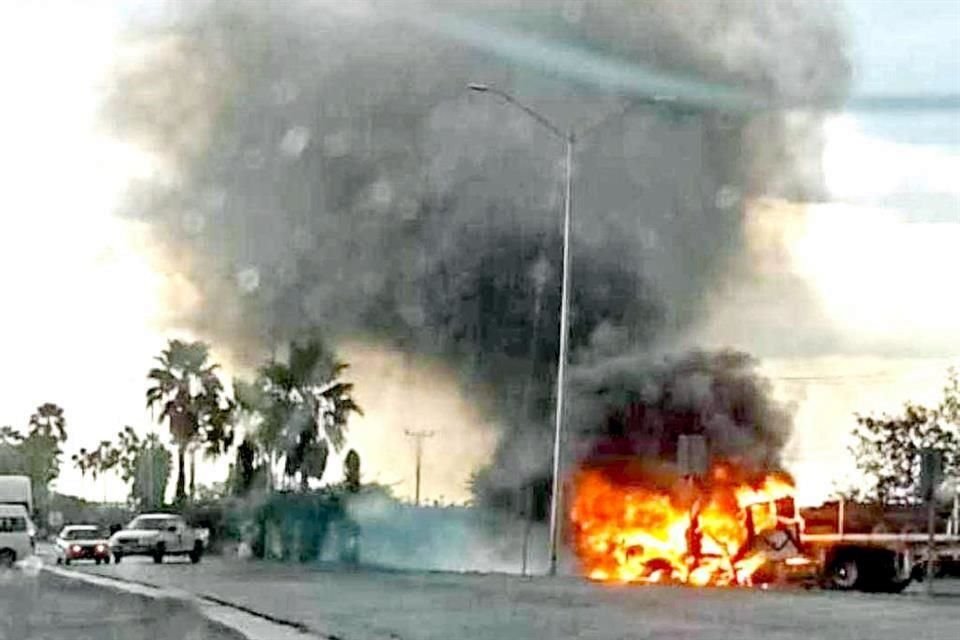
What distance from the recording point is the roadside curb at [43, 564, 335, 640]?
22.3 meters

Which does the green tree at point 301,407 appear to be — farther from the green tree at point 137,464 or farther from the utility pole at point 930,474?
the utility pole at point 930,474

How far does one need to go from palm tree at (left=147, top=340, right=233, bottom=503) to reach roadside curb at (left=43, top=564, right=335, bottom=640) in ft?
198

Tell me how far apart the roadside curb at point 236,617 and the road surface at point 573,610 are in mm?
238

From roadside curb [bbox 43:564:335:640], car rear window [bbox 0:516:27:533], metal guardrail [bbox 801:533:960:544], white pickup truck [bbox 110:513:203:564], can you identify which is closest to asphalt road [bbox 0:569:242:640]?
roadside curb [bbox 43:564:335:640]

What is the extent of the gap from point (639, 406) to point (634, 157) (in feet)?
24.0

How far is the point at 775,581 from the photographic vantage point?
38.3 meters

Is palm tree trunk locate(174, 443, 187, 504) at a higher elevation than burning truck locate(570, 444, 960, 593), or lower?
higher

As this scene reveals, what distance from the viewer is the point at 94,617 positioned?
26.2 meters

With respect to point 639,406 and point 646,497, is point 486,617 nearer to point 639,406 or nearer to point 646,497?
point 646,497

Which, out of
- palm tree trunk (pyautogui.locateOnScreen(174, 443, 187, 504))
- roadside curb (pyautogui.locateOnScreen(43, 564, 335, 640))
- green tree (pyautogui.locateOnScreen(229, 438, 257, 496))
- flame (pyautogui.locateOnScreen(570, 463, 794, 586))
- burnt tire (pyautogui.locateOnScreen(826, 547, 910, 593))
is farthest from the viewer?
palm tree trunk (pyautogui.locateOnScreen(174, 443, 187, 504))

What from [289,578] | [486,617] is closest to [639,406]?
[289,578]

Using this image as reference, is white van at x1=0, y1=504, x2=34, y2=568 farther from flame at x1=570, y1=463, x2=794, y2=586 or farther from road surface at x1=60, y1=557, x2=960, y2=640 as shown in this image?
road surface at x1=60, y1=557, x2=960, y2=640

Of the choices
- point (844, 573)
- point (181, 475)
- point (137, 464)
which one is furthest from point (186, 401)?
point (844, 573)

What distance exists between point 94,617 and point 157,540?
114ft
